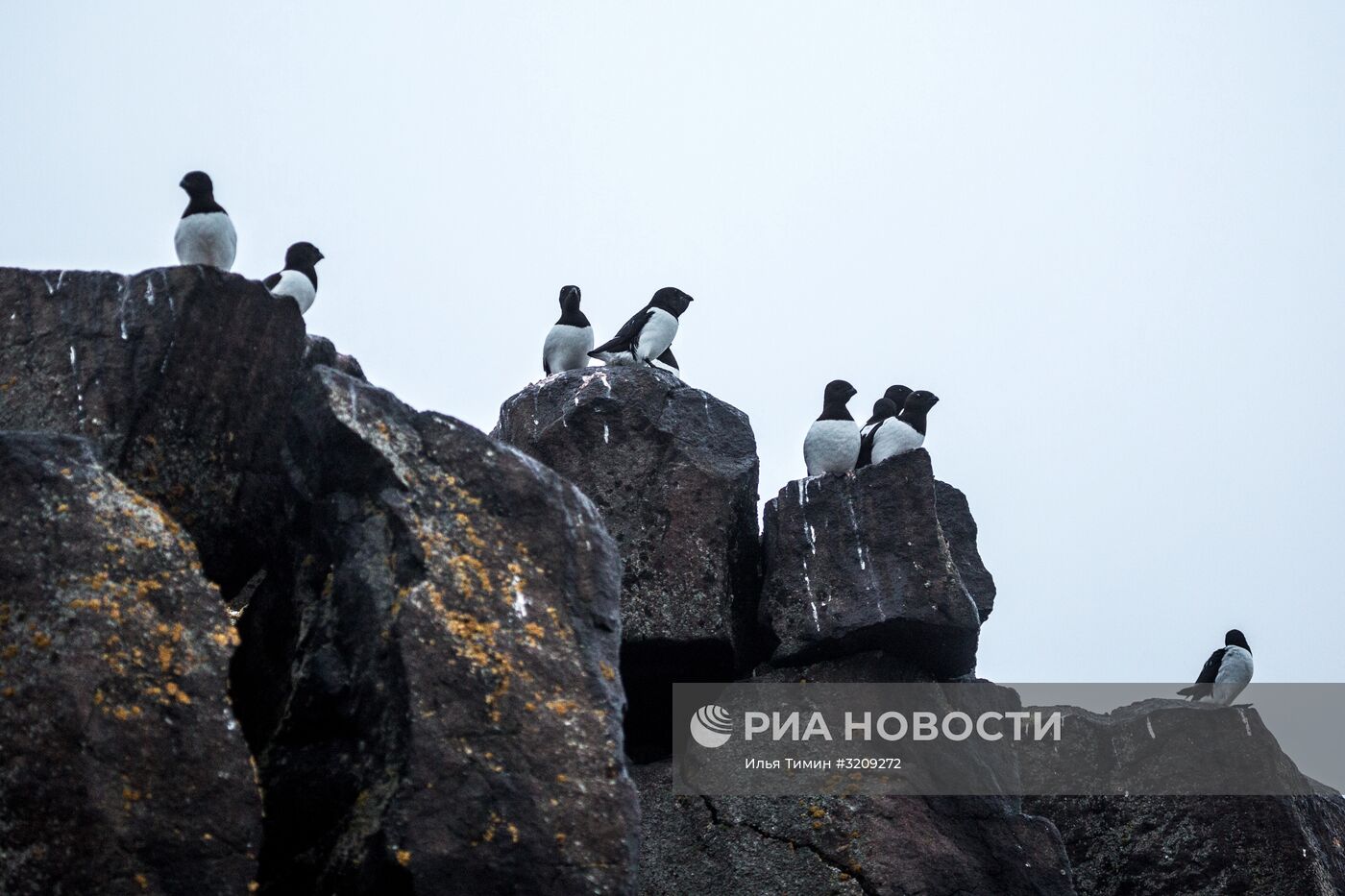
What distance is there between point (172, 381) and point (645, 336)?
22.0ft

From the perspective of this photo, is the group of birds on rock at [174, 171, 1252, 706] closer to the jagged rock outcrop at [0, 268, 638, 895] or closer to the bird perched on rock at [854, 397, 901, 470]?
the bird perched on rock at [854, 397, 901, 470]

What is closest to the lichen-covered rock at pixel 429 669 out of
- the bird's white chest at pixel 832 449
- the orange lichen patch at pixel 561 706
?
the orange lichen patch at pixel 561 706

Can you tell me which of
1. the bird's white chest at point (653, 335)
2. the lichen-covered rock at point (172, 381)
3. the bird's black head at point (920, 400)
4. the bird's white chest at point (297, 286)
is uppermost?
the bird's white chest at point (653, 335)

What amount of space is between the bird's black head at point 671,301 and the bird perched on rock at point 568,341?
85 centimetres

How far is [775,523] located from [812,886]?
267 cm

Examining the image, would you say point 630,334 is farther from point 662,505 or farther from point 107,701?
point 107,701

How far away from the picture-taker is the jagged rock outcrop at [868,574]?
1016 centimetres

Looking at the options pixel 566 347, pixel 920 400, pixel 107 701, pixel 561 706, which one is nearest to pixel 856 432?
pixel 920 400

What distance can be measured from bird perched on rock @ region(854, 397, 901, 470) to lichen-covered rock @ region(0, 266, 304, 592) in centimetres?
561

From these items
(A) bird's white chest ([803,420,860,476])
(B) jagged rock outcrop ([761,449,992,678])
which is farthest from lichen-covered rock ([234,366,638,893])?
(A) bird's white chest ([803,420,860,476])

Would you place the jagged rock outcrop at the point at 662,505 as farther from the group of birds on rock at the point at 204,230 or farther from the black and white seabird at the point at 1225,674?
the black and white seabird at the point at 1225,674

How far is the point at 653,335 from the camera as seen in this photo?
13867 mm

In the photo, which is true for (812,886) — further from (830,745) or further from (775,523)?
(775,523)

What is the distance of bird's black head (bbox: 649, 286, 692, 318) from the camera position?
14148 mm
